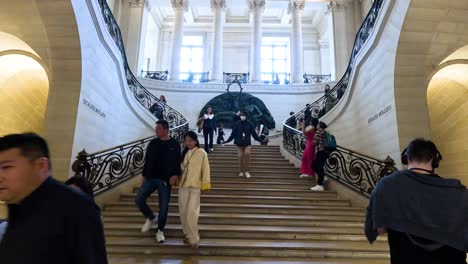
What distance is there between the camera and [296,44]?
20531 millimetres

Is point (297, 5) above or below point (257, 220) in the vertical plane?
above

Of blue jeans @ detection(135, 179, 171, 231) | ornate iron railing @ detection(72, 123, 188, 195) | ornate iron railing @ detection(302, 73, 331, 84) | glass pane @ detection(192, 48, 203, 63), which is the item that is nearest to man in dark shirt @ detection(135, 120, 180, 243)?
blue jeans @ detection(135, 179, 171, 231)

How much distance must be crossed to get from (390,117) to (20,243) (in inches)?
303

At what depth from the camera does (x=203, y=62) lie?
26359 millimetres

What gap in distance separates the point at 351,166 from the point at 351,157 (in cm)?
91

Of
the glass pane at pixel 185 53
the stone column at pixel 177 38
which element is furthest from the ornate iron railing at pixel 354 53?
the glass pane at pixel 185 53

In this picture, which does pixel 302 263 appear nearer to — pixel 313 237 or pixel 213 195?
pixel 313 237

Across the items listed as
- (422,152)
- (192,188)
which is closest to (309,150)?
(192,188)

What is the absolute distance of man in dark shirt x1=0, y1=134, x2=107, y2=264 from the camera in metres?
1.27

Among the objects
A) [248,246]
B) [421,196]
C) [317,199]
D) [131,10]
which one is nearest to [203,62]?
[131,10]

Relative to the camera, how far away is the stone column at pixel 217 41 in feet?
65.9

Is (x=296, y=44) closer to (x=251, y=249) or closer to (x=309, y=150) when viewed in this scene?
(x=309, y=150)

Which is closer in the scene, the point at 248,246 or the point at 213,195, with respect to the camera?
the point at 248,246

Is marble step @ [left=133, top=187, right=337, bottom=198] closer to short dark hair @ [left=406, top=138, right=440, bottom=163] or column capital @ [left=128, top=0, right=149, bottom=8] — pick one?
short dark hair @ [left=406, top=138, right=440, bottom=163]
